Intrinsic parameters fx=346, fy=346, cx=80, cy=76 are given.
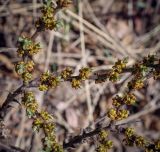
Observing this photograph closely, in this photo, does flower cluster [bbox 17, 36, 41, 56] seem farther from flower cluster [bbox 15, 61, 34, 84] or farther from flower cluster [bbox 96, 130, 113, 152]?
flower cluster [bbox 96, 130, 113, 152]

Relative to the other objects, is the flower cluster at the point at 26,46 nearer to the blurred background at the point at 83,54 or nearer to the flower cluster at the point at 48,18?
the flower cluster at the point at 48,18

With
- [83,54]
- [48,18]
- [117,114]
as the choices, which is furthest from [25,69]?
[83,54]

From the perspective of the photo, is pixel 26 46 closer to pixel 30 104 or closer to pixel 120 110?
pixel 30 104

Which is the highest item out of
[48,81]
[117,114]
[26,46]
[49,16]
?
[49,16]

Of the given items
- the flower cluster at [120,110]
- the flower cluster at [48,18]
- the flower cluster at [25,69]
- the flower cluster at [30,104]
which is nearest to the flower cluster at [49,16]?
the flower cluster at [48,18]

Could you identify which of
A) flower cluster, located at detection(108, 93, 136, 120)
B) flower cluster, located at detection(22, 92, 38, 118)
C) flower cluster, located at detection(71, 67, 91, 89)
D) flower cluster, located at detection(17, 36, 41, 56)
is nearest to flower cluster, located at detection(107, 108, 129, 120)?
flower cluster, located at detection(108, 93, 136, 120)

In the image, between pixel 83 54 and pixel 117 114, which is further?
pixel 83 54
